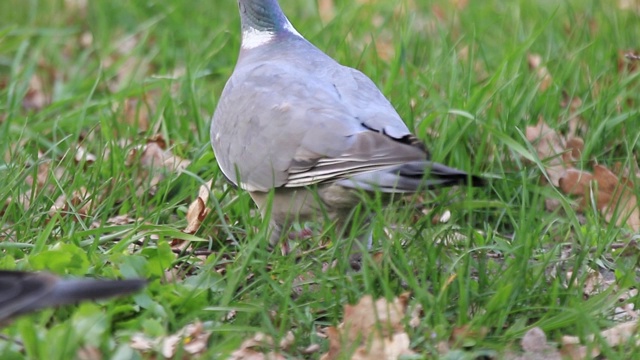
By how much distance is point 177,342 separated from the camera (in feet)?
11.2

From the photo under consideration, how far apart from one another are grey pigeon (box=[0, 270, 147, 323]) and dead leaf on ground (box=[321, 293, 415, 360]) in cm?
71

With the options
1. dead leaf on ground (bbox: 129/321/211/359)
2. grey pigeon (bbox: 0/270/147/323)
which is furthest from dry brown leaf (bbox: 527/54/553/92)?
grey pigeon (bbox: 0/270/147/323)

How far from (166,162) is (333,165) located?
1356mm

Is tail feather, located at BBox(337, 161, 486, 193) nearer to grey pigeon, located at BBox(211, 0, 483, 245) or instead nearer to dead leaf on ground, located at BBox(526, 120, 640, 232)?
grey pigeon, located at BBox(211, 0, 483, 245)

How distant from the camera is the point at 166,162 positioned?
5148mm

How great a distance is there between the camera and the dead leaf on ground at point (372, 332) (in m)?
3.39

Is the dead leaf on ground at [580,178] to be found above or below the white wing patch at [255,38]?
below

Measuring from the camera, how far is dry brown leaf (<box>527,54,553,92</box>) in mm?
5484

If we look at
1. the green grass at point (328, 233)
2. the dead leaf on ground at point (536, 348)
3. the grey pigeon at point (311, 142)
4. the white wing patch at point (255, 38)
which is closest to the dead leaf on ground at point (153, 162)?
the green grass at point (328, 233)

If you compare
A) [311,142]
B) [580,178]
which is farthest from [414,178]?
[580,178]

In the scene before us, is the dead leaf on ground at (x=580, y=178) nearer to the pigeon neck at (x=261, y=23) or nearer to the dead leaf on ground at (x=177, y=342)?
the pigeon neck at (x=261, y=23)

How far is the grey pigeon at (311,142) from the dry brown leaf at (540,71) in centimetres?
122

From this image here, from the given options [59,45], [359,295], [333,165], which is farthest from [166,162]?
[59,45]

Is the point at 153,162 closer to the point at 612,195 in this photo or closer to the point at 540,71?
the point at 612,195
